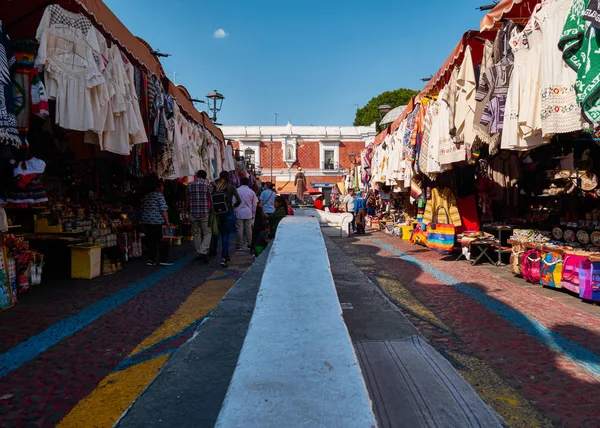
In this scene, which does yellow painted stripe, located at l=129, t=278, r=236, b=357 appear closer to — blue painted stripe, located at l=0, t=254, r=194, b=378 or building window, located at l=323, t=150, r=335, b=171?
blue painted stripe, located at l=0, t=254, r=194, b=378

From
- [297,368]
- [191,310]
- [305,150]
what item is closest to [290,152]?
[305,150]

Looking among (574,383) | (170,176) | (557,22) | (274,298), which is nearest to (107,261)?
(170,176)

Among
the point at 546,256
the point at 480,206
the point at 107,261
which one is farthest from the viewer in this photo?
the point at 480,206

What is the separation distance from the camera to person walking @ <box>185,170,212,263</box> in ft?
23.6

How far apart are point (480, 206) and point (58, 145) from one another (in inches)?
288

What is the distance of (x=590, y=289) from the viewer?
4293 millimetres

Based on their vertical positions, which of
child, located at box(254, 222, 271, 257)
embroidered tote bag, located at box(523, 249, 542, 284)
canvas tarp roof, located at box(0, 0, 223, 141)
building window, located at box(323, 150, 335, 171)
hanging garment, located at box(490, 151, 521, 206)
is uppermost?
building window, located at box(323, 150, 335, 171)

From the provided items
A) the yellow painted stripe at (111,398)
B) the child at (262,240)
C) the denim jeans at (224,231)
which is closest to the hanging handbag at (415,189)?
the child at (262,240)

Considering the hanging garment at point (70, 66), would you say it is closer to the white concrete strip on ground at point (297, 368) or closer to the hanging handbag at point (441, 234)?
the white concrete strip on ground at point (297, 368)

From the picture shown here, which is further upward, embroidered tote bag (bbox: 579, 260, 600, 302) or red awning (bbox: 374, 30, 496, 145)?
red awning (bbox: 374, 30, 496, 145)

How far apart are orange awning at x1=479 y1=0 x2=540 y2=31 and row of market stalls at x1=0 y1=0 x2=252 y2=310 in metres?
4.40

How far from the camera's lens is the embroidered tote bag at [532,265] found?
5.30m

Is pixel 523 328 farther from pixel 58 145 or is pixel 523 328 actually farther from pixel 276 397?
pixel 58 145

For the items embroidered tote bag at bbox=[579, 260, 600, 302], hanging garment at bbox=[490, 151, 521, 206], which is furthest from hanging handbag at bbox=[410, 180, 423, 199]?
embroidered tote bag at bbox=[579, 260, 600, 302]
